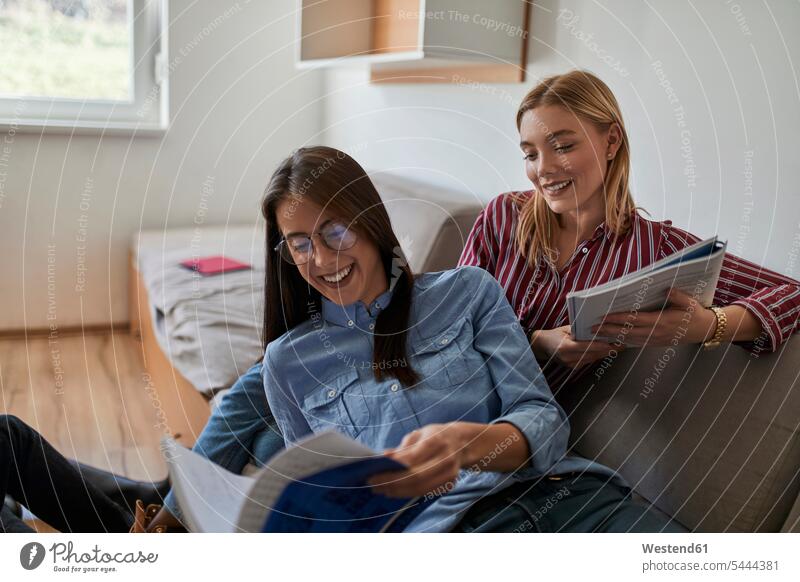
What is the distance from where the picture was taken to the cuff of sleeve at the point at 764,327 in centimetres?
78

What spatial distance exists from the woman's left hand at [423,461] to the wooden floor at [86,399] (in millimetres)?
407

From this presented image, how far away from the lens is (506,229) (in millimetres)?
906

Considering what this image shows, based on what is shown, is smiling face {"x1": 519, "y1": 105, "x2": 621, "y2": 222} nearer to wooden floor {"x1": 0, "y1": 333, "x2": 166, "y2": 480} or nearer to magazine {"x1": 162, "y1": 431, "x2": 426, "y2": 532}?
magazine {"x1": 162, "y1": 431, "x2": 426, "y2": 532}

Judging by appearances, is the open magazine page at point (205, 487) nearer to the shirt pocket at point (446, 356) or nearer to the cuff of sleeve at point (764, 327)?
the shirt pocket at point (446, 356)

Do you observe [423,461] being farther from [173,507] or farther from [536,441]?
[173,507]

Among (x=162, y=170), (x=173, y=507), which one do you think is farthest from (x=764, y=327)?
(x=162, y=170)

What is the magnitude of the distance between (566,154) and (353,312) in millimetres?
275

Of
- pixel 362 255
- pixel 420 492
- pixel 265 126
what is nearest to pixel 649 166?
pixel 362 255

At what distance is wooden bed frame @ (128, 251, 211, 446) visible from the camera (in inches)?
43.1

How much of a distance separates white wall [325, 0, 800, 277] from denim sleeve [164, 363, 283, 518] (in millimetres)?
337

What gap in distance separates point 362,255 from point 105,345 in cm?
53

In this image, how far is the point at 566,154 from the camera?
779 millimetres

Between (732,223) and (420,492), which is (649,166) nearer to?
(732,223)
